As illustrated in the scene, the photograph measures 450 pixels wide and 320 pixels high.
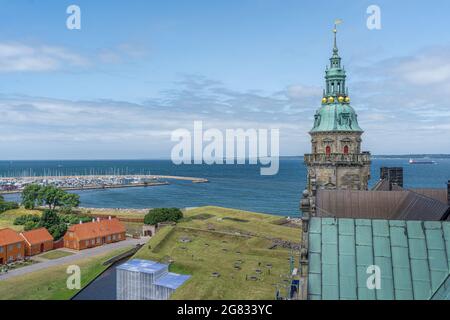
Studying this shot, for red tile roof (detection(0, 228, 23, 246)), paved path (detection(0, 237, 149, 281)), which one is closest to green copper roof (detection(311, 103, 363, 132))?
paved path (detection(0, 237, 149, 281))

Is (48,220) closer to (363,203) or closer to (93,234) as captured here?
(93,234)

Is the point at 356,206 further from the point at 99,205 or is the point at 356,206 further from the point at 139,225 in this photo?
the point at 99,205

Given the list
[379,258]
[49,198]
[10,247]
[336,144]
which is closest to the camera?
[379,258]

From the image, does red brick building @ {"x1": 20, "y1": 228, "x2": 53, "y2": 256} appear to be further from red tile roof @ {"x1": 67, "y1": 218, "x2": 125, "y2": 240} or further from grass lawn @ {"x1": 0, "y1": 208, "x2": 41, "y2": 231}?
grass lawn @ {"x1": 0, "y1": 208, "x2": 41, "y2": 231}

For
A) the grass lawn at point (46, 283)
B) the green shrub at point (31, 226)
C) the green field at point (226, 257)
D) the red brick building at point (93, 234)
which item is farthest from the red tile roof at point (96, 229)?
the green field at point (226, 257)

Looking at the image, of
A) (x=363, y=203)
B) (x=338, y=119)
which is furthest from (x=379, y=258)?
(x=338, y=119)
